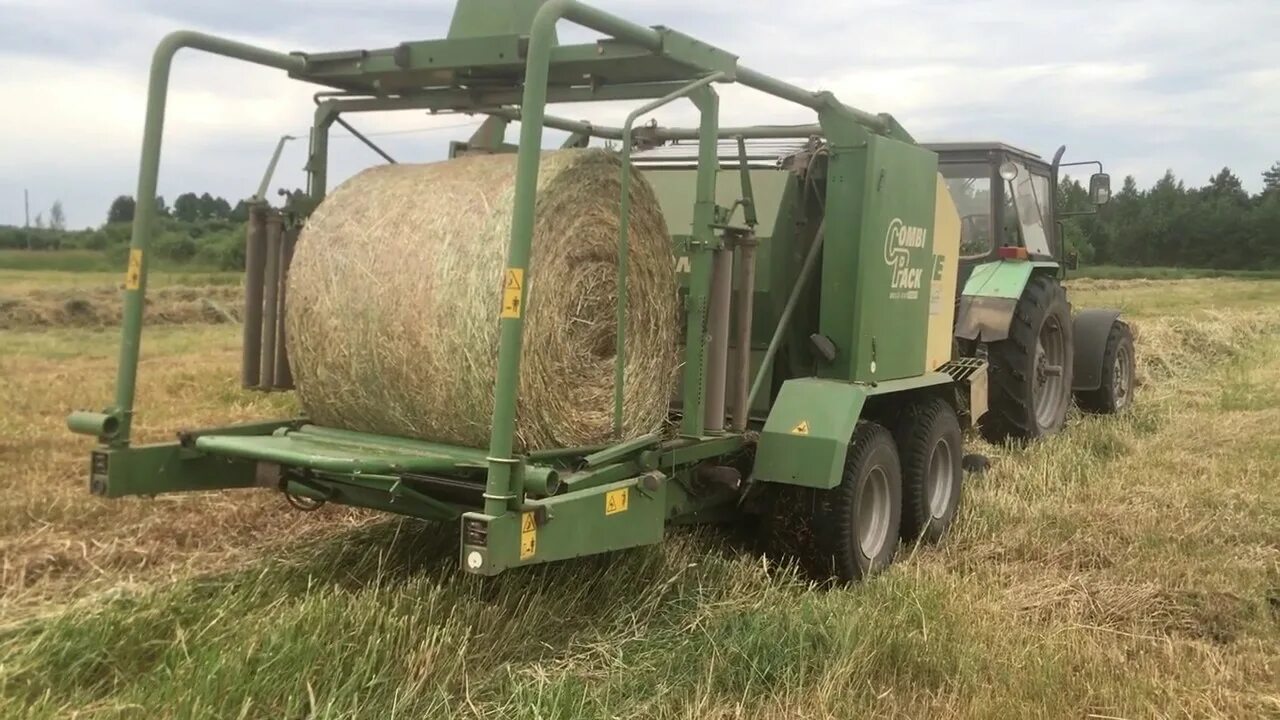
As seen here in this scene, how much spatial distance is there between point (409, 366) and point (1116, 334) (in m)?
8.12

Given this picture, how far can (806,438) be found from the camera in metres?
4.87

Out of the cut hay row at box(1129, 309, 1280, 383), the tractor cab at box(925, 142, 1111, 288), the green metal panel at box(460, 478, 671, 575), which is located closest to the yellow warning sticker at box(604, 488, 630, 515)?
the green metal panel at box(460, 478, 671, 575)

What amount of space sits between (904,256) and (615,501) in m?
2.48

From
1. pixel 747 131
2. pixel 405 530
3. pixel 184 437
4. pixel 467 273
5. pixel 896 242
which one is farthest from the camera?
pixel 747 131

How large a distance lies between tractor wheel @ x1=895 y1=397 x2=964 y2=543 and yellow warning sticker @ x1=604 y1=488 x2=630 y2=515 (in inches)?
88.7

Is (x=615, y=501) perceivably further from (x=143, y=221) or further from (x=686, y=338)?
(x=143, y=221)

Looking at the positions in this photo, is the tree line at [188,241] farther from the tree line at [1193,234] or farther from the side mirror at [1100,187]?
the tree line at [1193,234]

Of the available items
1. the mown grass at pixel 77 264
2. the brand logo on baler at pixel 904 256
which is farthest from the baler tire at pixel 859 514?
the mown grass at pixel 77 264

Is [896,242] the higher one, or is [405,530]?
[896,242]

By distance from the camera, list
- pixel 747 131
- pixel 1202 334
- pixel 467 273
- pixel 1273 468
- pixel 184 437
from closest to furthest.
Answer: pixel 467 273 → pixel 184 437 → pixel 747 131 → pixel 1273 468 → pixel 1202 334

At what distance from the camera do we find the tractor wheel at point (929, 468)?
5.93 metres

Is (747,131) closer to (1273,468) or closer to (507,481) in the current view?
(507,481)

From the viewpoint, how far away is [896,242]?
5613 millimetres

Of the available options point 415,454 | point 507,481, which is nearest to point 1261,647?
point 507,481
